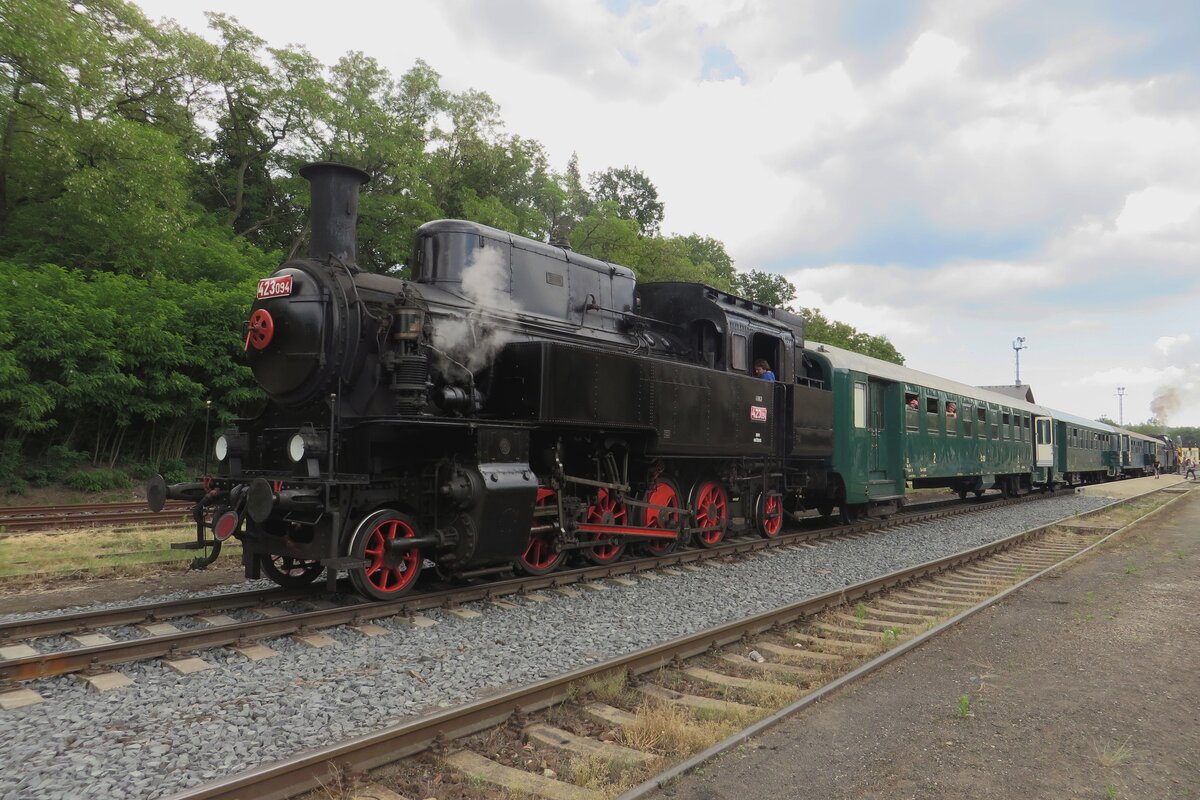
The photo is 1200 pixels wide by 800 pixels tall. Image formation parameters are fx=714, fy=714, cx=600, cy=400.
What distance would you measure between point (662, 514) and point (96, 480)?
1310 cm

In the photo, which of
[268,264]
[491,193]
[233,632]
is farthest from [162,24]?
[233,632]

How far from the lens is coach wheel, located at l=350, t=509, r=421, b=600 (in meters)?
5.79

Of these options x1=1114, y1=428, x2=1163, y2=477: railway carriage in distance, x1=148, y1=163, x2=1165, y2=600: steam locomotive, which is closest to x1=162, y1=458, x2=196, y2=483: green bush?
x1=148, y1=163, x2=1165, y2=600: steam locomotive

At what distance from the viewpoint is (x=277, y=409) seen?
650 cm

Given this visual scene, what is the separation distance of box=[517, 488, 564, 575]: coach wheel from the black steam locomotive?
0.02 m

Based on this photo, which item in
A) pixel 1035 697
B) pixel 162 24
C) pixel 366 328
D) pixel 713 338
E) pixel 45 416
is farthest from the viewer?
pixel 162 24

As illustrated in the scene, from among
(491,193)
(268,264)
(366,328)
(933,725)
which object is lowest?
(933,725)

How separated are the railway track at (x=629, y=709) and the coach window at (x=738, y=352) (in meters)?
3.71

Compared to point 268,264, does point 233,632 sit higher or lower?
lower

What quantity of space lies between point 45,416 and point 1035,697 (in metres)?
17.7

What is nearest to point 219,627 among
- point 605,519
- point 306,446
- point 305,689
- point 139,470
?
point 305,689

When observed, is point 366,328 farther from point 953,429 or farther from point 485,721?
point 953,429

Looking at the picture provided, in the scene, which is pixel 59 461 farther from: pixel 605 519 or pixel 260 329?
pixel 605 519

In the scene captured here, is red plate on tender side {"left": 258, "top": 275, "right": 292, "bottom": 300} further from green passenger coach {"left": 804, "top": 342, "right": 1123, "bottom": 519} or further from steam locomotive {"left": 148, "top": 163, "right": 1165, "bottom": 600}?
green passenger coach {"left": 804, "top": 342, "right": 1123, "bottom": 519}
